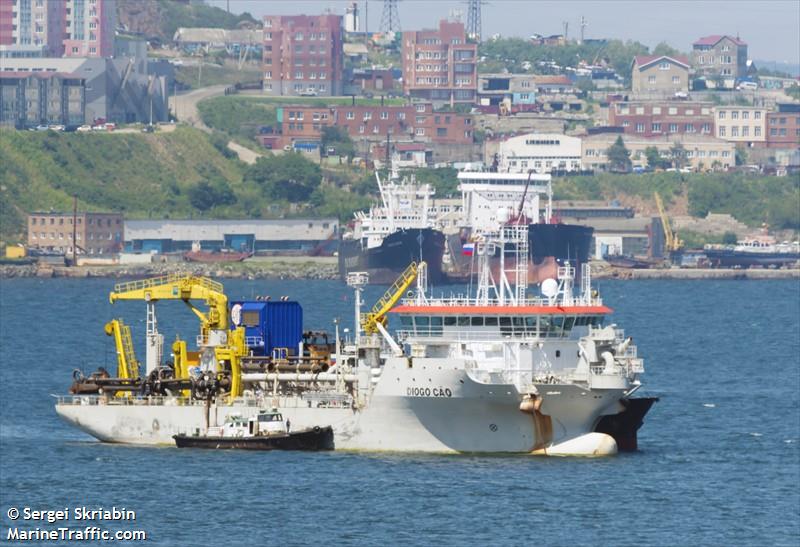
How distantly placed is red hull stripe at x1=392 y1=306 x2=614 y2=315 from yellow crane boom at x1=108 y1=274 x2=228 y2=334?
7.43 metres

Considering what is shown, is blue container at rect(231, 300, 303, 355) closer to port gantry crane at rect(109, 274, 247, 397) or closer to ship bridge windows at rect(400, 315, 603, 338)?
port gantry crane at rect(109, 274, 247, 397)

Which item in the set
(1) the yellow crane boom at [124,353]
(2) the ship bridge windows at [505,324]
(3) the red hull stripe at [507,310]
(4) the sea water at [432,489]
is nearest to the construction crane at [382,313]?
(3) the red hull stripe at [507,310]

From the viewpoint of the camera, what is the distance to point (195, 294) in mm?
79875

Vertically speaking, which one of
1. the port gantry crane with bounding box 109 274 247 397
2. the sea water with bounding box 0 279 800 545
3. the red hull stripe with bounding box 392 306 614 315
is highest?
the red hull stripe with bounding box 392 306 614 315

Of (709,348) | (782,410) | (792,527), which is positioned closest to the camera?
(792,527)

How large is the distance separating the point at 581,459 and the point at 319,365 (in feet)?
31.8

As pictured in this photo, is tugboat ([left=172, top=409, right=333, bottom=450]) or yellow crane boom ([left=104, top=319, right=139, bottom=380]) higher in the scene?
yellow crane boom ([left=104, top=319, right=139, bottom=380])

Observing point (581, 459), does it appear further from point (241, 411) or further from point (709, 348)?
point (709, 348)

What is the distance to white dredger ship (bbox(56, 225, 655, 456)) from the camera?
72.1 metres

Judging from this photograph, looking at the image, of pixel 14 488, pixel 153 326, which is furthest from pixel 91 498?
pixel 153 326

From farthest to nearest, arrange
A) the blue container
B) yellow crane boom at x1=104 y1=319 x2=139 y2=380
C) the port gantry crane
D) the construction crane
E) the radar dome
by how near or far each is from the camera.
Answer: yellow crane boom at x1=104 y1=319 x2=139 y2=380 → the blue container → the port gantry crane → the construction crane → the radar dome

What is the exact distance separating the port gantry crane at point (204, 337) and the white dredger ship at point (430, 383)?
7 centimetres

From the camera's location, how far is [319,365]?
76.9 metres

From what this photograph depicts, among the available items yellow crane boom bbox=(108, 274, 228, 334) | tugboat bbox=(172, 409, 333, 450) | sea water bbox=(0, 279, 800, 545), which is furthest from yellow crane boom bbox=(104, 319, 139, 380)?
tugboat bbox=(172, 409, 333, 450)
